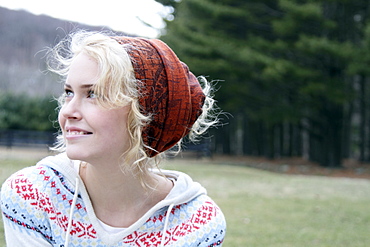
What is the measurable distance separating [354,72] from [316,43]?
4.53ft

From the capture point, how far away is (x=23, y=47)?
30406mm

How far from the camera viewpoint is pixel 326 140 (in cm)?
2014

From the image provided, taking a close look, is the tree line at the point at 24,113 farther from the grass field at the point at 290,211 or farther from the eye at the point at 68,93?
the eye at the point at 68,93

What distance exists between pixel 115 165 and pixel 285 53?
57.3ft

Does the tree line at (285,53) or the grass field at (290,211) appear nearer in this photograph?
the grass field at (290,211)

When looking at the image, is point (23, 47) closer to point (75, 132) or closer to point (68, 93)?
point (68, 93)

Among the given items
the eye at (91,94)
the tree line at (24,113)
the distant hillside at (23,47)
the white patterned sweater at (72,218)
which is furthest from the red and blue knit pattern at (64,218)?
the distant hillside at (23,47)

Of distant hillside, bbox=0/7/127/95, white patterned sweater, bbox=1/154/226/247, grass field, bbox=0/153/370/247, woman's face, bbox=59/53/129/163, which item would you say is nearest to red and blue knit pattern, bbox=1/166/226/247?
white patterned sweater, bbox=1/154/226/247

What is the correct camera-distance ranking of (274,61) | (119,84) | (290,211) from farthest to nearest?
(274,61) → (290,211) → (119,84)

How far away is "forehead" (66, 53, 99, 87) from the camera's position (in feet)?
4.81

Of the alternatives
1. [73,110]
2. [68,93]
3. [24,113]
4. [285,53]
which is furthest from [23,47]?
[73,110]

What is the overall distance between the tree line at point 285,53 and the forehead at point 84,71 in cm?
1438

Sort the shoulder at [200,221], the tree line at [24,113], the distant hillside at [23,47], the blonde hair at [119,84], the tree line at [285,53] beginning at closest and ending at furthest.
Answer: the blonde hair at [119,84], the shoulder at [200,221], the tree line at [285,53], the tree line at [24,113], the distant hillside at [23,47]

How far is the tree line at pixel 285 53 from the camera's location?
1670 centimetres
